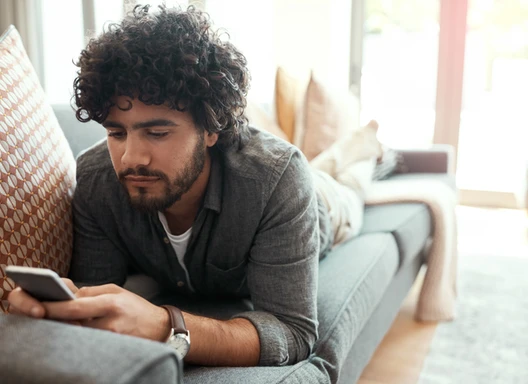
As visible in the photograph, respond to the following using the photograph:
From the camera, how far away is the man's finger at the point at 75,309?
79 centimetres

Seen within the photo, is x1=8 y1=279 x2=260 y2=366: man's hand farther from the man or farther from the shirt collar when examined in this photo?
the shirt collar

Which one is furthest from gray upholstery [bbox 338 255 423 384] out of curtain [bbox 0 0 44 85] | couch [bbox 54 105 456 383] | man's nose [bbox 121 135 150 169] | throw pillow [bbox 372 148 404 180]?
curtain [bbox 0 0 44 85]

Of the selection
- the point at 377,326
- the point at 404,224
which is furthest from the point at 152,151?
the point at 404,224

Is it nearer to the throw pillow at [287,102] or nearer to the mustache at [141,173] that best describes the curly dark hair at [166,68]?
the mustache at [141,173]

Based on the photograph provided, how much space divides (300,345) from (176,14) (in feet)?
2.38

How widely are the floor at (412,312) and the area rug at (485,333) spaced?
46mm

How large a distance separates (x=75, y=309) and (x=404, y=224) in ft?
4.61

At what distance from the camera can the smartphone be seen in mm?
728

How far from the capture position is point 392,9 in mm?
4242

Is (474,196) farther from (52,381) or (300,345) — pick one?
(52,381)

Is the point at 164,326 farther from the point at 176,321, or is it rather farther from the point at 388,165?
the point at 388,165

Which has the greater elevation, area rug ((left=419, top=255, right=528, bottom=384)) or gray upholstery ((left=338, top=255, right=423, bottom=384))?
gray upholstery ((left=338, top=255, right=423, bottom=384))

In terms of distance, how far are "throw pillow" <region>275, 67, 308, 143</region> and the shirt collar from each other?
131cm

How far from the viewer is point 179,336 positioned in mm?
956
